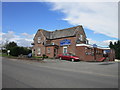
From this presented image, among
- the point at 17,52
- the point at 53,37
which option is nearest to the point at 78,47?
the point at 53,37

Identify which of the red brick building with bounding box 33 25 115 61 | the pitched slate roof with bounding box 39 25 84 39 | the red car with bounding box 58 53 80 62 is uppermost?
the pitched slate roof with bounding box 39 25 84 39

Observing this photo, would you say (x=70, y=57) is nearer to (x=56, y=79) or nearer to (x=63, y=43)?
(x=63, y=43)

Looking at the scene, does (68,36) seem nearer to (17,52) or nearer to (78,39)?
(78,39)

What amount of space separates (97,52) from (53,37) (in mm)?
13578

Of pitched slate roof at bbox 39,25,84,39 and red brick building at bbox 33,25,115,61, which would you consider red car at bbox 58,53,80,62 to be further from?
pitched slate roof at bbox 39,25,84,39

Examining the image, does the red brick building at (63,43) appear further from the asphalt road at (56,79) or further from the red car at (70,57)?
the asphalt road at (56,79)

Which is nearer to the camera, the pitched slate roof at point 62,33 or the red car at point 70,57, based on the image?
the red car at point 70,57

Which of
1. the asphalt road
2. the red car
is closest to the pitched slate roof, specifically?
the red car

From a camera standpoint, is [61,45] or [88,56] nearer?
[88,56]

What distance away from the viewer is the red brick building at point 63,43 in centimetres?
3036

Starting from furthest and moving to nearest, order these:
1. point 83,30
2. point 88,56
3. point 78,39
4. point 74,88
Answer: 1. point 83,30
2. point 78,39
3. point 88,56
4. point 74,88

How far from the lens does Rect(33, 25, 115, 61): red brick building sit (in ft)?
99.6

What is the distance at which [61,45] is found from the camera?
34.8 meters

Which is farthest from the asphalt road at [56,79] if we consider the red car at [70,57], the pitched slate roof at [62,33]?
the pitched slate roof at [62,33]
